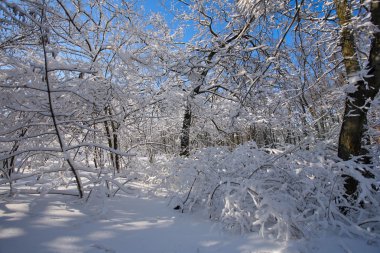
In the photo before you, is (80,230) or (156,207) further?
(156,207)

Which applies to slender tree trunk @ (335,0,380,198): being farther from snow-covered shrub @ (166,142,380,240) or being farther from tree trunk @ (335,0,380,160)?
snow-covered shrub @ (166,142,380,240)

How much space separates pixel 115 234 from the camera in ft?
7.89

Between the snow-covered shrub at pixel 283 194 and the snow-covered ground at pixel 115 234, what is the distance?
0.16m

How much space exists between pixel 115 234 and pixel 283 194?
193cm

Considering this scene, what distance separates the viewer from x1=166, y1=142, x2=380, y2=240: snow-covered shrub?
2.41 meters

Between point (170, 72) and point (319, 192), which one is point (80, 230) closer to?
point (319, 192)

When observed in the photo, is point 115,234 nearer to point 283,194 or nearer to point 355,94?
point 283,194

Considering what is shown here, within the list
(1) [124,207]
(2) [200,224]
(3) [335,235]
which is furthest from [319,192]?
(1) [124,207]

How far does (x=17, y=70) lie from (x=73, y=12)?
3.40 metres

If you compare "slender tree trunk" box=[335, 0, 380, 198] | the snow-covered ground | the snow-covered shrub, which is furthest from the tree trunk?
the snow-covered ground

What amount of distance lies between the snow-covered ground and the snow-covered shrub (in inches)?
6.5

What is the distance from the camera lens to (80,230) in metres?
2.42

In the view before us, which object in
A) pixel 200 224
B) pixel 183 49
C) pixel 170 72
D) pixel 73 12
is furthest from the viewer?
pixel 183 49

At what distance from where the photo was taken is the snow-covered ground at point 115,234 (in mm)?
2129
